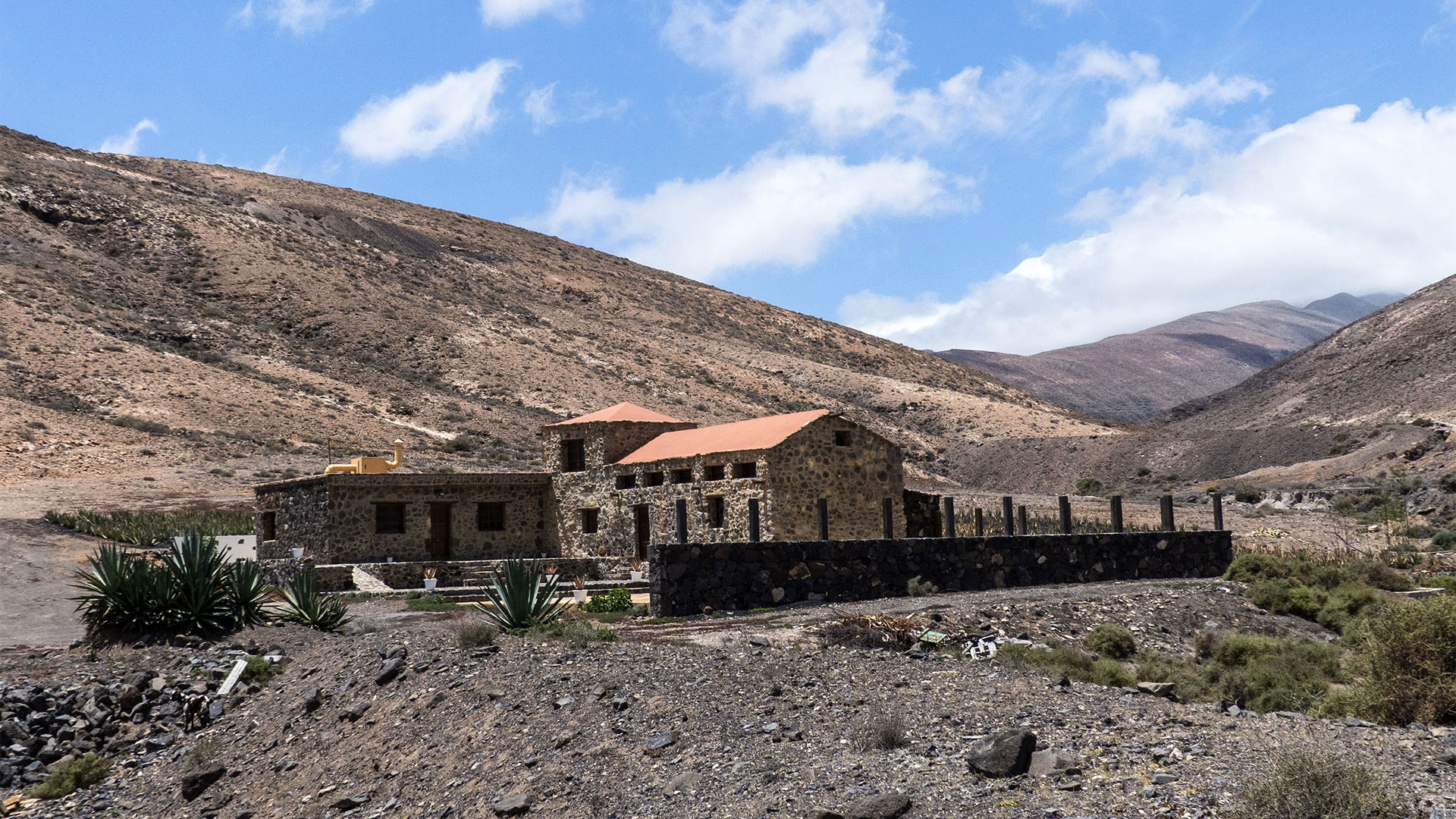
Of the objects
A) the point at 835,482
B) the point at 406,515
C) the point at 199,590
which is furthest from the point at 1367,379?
the point at 199,590

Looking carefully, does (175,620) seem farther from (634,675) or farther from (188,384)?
(188,384)

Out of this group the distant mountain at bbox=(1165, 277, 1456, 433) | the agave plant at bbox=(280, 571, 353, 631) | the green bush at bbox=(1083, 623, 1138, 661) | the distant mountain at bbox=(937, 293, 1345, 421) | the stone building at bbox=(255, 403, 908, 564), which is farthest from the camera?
the distant mountain at bbox=(937, 293, 1345, 421)

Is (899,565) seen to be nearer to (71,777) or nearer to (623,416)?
(623,416)

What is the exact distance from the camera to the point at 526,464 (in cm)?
4850

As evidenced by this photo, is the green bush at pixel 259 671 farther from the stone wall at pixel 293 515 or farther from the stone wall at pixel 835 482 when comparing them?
the stone wall at pixel 293 515

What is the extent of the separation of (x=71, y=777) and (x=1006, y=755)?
12.2 metres

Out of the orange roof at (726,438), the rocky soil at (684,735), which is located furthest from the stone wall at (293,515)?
the rocky soil at (684,735)

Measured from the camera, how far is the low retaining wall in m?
18.8

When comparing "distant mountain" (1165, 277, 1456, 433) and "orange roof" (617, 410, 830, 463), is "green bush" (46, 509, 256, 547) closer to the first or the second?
"orange roof" (617, 410, 830, 463)

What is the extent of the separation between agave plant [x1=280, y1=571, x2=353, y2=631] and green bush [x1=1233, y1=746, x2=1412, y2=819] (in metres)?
14.8

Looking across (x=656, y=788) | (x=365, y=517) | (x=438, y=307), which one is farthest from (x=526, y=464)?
(x=656, y=788)

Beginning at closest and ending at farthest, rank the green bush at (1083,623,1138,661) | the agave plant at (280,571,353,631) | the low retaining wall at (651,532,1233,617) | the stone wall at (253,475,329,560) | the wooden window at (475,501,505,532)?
the green bush at (1083,623,1138,661), the agave plant at (280,571,353,631), the low retaining wall at (651,532,1233,617), the stone wall at (253,475,329,560), the wooden window at (475,501,505,532)

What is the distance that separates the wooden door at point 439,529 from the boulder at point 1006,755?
22.7 m

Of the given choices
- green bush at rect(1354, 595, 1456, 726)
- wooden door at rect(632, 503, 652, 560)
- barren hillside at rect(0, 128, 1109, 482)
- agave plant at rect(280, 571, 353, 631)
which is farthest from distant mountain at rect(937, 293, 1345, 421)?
green bush at rect(1354, 595, 1456, 726)
